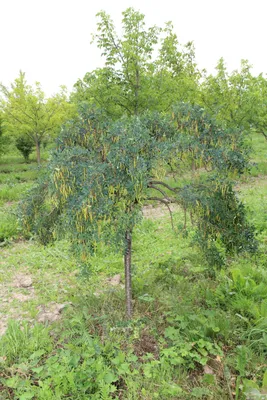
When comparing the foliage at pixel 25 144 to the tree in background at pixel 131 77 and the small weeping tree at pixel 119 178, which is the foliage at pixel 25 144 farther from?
the small weeping tree at pixel 119 178

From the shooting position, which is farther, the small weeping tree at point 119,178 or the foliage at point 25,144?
the foliage at point 25,144

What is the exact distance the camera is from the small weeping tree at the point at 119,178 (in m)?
3.00

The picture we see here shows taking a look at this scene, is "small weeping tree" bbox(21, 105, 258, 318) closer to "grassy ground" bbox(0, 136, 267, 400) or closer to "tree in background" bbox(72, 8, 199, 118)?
"grassy ground" bbox(0, 136, 267, 400)

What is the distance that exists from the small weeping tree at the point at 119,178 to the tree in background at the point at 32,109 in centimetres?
1366

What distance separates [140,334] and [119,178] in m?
2.25

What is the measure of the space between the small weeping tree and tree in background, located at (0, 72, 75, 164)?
13.7 metres

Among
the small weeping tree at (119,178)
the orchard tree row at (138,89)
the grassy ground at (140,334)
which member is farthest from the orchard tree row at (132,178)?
the orchard tree row at (138,89)

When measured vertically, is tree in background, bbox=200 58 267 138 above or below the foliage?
above

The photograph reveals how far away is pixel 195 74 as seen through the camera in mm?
17594

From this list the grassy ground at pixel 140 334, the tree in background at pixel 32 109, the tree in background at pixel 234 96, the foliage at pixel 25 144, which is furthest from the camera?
the foliage at pixel 25 144

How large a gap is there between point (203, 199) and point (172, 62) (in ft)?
37.2

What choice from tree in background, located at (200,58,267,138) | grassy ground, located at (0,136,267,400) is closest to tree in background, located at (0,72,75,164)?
tree in background, located at (200,58,267,138)

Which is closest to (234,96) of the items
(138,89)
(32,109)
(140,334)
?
(138,89)

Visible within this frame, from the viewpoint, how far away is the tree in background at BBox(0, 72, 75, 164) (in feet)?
55.0
